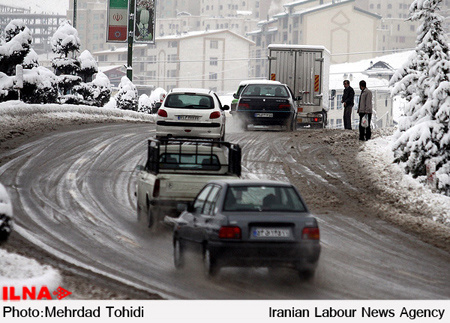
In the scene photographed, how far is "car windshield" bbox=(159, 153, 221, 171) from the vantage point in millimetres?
14250

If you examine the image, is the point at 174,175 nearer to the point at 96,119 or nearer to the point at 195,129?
the point at 195,129

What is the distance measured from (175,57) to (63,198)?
133m

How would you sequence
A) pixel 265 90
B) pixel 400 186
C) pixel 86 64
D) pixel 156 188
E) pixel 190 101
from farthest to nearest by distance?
pixel 86 64, pixel 265 90, pixel 190 101, pixel 400 186, pixel 156 188

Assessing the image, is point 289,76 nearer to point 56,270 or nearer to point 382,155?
point 382,155

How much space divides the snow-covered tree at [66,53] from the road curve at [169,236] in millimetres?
27214

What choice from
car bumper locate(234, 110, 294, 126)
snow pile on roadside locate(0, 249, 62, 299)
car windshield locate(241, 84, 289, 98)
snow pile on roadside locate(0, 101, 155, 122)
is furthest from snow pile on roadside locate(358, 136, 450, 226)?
snow pile on roadside locate(0, 101, 155, 122)

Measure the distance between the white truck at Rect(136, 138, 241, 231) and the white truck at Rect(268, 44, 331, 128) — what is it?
2080 centimetres

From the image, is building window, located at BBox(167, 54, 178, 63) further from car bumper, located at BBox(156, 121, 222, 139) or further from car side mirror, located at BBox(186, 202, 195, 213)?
car side mirror, located at BBox(186, 202, 195, 213)

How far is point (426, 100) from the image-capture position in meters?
20.8

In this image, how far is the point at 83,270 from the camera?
10.4m

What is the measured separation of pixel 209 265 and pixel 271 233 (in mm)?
870

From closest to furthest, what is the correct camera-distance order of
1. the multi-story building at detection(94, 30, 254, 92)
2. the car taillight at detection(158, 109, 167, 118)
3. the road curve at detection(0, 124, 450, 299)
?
1. the road curve at detection(0, 124, 450, 299)
2. the car taillight at detection(158, 109, 167, 118)
3. the multi-story building at detection(94, 30, 254, 92)

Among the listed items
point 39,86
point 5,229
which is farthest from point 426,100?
point 39,86

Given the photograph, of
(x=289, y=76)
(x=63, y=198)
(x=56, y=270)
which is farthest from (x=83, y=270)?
Result: (x=289, y=76)
